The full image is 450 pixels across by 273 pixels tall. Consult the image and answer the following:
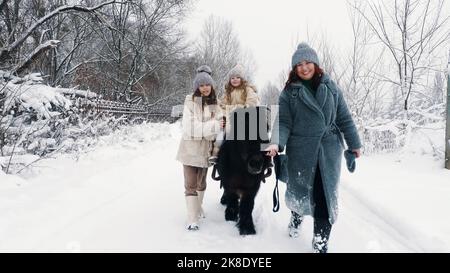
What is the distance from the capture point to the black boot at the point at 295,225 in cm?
329

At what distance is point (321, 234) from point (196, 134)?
1.47 metres

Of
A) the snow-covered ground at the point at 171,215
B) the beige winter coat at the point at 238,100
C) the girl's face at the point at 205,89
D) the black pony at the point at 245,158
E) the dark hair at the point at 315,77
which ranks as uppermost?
the dark hair at the point at 315,77

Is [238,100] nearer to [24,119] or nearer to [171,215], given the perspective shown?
[171,215]

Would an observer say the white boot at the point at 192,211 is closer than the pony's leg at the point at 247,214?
No

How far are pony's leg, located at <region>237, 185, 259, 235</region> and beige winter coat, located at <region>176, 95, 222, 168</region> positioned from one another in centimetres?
55

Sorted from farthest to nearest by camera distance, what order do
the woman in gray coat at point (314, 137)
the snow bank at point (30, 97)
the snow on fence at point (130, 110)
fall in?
the snow on fence at point (130, 110) < the snow bank at point (30, 97) < the woman in gray coat at point (314, 137)

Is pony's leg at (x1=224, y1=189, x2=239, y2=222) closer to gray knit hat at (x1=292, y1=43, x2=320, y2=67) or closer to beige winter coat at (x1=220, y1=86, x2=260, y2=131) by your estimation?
beige winter coat at (x1=220, y1=86, x2=260, y2=131)

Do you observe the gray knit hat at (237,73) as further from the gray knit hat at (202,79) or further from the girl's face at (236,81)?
the gray knit hat at (202,79)

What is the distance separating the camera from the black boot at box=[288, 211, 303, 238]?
329 centimetres

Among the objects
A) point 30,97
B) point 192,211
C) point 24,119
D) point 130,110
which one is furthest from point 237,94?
point 130,110

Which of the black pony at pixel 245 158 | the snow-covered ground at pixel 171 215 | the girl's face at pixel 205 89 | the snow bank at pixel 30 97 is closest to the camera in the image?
the snow-covered ground at pixel 171 215

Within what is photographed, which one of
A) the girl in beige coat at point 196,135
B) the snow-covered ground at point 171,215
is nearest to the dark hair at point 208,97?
the girl in beige coat at point 196,135

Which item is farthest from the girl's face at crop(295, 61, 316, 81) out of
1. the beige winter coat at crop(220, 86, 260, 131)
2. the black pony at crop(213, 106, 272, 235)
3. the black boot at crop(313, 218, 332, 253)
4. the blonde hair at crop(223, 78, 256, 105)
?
the black boot at crop(313, 218, 332, 253)

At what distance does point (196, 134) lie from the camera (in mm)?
3475
